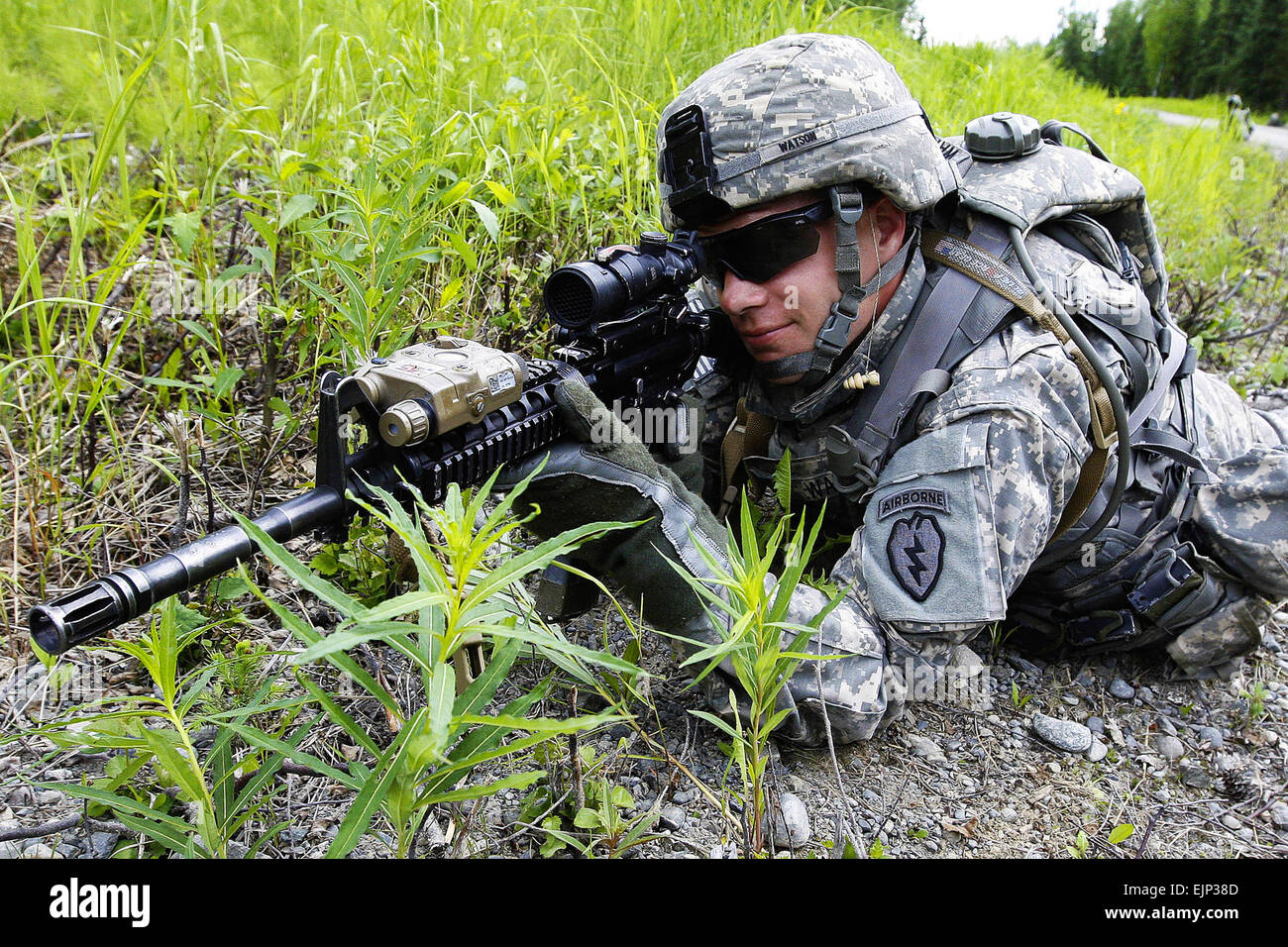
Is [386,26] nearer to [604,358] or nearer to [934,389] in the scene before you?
[604,358]

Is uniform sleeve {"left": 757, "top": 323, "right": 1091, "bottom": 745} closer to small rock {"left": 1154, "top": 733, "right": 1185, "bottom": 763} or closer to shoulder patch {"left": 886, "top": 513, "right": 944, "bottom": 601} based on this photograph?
shoulder patch {"left": 886, "top": 513, "right": 944, "bottom": 601}

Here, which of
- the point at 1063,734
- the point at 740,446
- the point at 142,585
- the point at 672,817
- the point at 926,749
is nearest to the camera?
the point at 142,585

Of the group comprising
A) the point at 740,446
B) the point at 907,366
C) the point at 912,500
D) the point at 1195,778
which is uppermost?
the point at 907,366

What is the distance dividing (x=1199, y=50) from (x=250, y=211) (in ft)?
112

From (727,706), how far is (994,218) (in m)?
1.66

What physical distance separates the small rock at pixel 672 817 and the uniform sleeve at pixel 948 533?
0.37m

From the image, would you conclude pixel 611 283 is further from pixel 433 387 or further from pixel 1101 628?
pixel 1101 628

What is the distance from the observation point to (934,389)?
253 cm

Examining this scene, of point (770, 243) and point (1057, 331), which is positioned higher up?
point (770, 243)

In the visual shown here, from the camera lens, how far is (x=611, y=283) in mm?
2408

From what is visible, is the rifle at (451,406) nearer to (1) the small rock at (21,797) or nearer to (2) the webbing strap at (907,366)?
(2) the webbing strap at (907,366)

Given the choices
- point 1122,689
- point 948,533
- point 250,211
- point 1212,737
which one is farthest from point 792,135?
point 1212,737

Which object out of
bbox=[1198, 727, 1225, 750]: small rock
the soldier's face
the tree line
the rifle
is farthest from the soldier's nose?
the tree line

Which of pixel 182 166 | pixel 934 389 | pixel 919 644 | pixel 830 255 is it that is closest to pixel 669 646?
pixel 919 644
